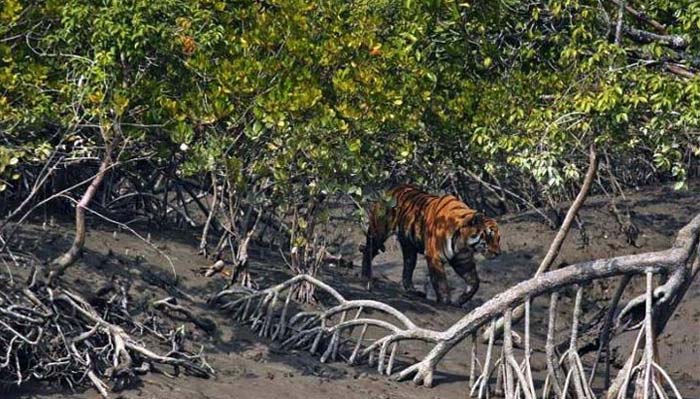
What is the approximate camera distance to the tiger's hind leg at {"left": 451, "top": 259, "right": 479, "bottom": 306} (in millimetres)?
16500

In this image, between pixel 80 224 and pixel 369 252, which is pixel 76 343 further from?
pixel 369 252

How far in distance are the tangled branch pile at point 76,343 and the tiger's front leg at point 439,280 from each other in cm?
436

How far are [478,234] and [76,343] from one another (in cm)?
597

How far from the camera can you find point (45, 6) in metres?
A: 12.1

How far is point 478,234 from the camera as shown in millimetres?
16453

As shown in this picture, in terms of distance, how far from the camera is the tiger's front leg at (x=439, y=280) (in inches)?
647

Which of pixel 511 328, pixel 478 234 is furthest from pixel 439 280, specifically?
pixel 511 328

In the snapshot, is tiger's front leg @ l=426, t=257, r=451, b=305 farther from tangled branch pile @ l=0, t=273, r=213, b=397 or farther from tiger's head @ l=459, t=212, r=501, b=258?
tangled branch pile @ l=0, t=273, r=213, b=397

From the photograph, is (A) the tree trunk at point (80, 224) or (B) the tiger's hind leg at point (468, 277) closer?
(A) the tree trunk at point (80, 224)

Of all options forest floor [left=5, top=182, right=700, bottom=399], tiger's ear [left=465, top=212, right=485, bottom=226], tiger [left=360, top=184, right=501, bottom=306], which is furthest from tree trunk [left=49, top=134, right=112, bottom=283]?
tiger's ear [left=465, top=212, right=485, bottom=226]

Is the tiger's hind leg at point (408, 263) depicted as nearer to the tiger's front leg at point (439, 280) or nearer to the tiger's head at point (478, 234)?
the tiger's front leg at point (439, 280)

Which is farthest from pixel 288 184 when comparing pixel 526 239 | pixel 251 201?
pixel 526 239

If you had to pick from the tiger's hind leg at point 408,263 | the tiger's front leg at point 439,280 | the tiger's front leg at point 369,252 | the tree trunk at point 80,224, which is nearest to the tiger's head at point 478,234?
the tiger's front leg at point 439,280

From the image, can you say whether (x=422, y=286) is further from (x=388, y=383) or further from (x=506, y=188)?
(x=388, y=383)
